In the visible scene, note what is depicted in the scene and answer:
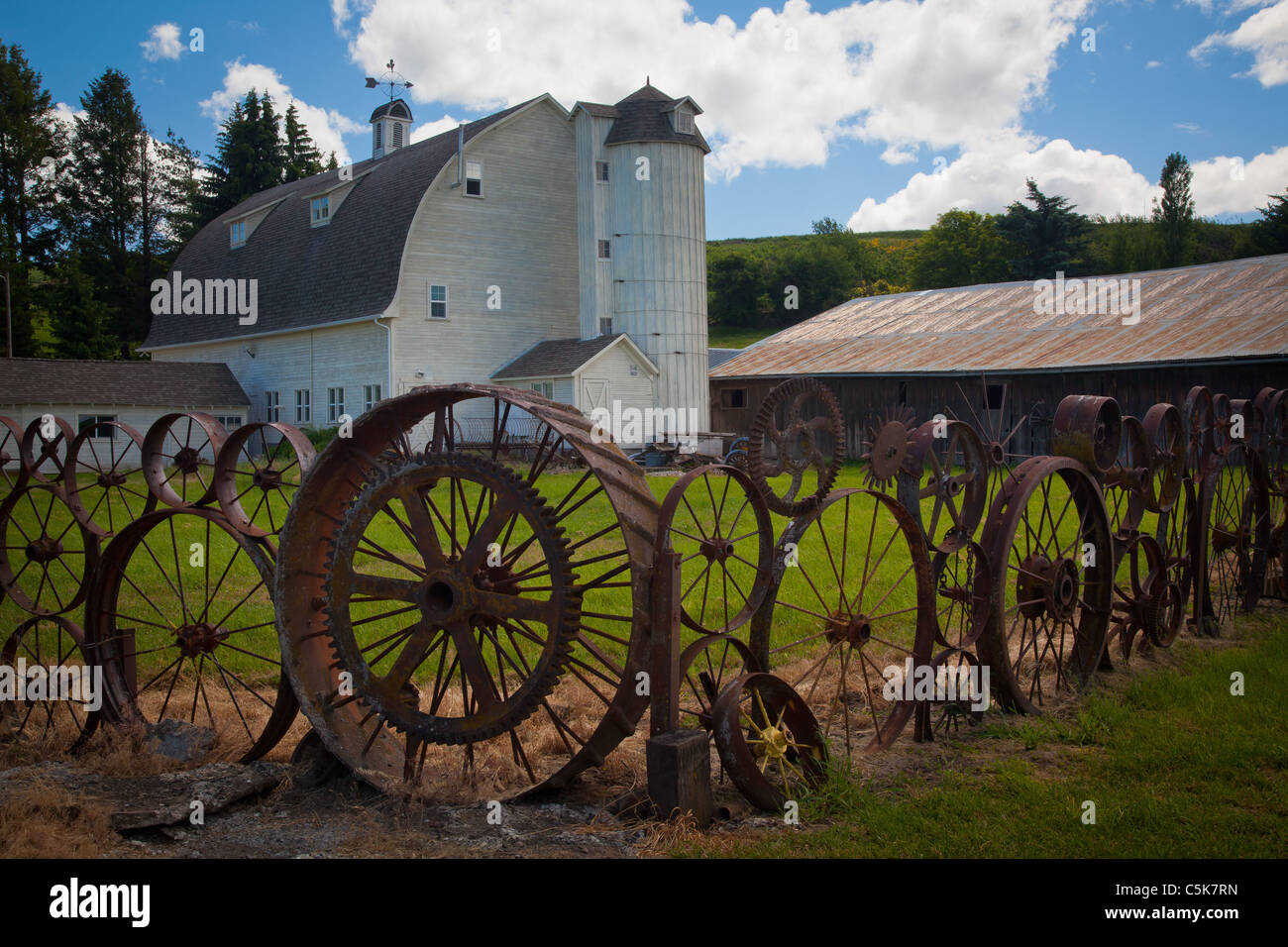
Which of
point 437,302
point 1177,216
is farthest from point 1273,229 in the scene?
point 437,302

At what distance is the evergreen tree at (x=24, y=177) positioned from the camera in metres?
39.5

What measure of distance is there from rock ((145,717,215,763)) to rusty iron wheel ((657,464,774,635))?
3314mm

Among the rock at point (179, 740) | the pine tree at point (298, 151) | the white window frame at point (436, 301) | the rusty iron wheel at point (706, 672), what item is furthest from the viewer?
the pine tree at point (298, 151)

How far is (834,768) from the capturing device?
576cm

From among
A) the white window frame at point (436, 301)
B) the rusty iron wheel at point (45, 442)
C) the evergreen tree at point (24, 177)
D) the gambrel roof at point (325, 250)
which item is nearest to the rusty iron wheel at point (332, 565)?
the rusty iron wheel at point (45, 442)

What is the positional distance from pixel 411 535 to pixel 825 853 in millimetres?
2879

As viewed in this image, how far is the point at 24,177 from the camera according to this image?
43625 mm

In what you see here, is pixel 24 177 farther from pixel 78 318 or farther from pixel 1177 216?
pixel 1177 216

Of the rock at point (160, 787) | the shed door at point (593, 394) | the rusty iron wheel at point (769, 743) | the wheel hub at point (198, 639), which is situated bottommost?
the rock at point (160, 787)

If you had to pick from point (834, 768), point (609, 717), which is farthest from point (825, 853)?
point (609, 717)

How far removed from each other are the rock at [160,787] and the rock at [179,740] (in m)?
0.42

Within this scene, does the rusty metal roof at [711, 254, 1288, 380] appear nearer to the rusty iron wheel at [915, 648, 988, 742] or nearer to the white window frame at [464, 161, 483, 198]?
the white window frame at [464, 161, 483, 198]

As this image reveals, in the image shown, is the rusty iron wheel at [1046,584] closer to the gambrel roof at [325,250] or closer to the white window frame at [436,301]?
the gambrel roof at [325,250]
